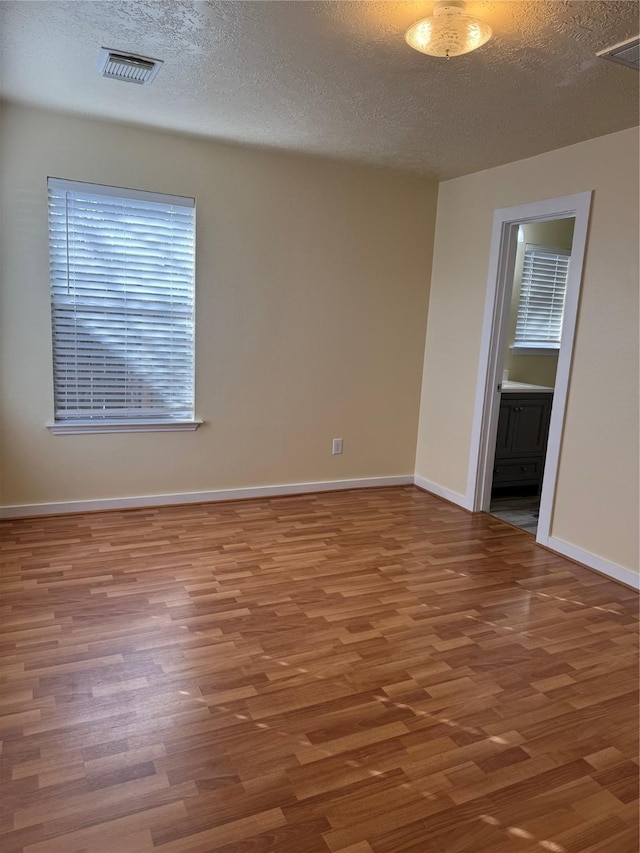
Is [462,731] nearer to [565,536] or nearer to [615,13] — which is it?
[565,536]

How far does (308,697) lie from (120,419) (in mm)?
2484

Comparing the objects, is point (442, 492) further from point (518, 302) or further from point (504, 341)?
point (518, 302)

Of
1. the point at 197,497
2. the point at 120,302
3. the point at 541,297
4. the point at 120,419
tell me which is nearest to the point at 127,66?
the point at 120,302

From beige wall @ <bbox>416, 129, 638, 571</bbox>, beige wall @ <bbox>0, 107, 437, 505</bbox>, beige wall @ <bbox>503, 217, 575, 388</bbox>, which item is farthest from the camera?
beige wall @ <bbox>503, 217, 575, 388</bbox>

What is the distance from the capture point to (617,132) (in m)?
3.20

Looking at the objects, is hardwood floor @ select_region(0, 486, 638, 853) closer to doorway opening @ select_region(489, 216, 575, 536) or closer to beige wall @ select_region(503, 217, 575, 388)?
doorway opening @ select_region(489, 216, 575, 536)

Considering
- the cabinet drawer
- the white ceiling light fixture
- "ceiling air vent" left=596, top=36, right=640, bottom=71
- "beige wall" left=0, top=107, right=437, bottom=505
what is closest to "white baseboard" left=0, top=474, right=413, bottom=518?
"beige wall" left=0, top=107, right=437, bottom=505

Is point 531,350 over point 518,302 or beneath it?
beneath

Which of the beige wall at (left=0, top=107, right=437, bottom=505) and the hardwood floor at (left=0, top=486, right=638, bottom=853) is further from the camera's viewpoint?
the beige wall at (left=0, top=107, right=437, bottom=505)

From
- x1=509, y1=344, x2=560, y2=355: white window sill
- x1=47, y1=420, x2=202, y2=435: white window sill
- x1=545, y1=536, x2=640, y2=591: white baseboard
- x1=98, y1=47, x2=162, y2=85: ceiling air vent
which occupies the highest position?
x1=98, y1=47, x2=162, y2=85: ceiling air vent

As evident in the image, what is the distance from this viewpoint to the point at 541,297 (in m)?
5.20

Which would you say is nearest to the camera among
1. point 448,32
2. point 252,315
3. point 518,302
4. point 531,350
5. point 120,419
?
point 448,32

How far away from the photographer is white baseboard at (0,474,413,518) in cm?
383

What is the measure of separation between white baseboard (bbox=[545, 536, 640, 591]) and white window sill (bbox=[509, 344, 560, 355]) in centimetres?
202
